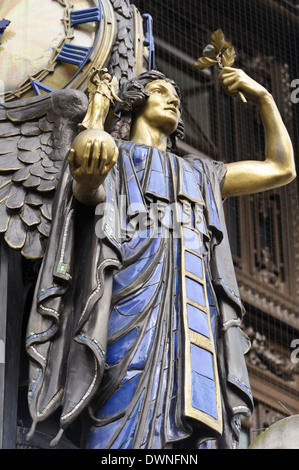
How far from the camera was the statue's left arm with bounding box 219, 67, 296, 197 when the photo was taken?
5.99 metres

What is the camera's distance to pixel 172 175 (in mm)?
5766

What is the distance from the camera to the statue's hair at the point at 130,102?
595cm

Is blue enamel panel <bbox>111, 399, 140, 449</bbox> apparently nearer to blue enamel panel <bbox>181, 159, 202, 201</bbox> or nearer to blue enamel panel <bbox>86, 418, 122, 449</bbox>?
blue enamel panel <bbox>86, 418, 122, 449</bbox>

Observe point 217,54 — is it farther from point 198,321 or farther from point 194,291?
point 198,321

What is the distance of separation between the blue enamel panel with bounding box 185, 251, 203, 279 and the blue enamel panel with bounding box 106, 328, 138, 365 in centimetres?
30

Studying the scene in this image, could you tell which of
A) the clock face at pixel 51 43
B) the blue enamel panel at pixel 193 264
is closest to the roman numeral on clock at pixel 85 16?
the clock face at pixel 51 43

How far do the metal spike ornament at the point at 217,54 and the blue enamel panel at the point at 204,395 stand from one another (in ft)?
3.73

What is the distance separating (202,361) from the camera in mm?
5301

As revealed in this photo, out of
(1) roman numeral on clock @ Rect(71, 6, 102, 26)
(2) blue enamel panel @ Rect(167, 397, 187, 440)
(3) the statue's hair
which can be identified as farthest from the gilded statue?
(1) roman numeral on clock @ Rect(71, 6, 102, 26)

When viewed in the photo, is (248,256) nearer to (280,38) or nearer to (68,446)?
(280,38)

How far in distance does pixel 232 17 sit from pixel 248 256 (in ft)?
4.95

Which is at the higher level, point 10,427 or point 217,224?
point 217,224

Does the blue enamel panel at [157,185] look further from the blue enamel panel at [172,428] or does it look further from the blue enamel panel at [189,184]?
the blue enamel panel at [172,428]
